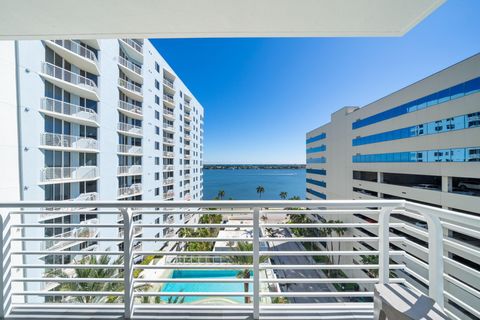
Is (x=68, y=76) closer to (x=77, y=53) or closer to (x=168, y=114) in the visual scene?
(x=77, y=53)

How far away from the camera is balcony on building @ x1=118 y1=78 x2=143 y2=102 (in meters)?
13.3

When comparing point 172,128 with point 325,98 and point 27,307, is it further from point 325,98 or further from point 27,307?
point 27,307

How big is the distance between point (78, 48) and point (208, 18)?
11.8 m

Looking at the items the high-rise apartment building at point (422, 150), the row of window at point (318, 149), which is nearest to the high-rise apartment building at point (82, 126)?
the high-rise apartment building at point (422, 150)

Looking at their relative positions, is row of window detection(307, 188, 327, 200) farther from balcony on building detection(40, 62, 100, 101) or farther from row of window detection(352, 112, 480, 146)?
balcony on building detection(40, 62, 100, 101)

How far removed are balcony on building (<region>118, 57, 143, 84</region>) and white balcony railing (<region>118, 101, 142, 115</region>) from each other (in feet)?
6.73

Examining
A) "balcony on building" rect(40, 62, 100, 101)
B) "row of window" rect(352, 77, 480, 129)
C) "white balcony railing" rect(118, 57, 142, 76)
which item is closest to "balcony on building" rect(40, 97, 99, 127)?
"balcony on building" rect(40, 62, 100, 101)

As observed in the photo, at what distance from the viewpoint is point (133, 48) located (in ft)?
45.6

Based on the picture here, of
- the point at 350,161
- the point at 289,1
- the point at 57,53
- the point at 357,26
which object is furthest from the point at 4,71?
the point at 350,161

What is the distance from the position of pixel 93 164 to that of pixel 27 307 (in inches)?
451

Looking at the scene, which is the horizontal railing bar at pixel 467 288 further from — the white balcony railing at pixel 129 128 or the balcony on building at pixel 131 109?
the balcony on building at pixel 131 109

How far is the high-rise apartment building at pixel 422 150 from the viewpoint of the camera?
9.75 metres

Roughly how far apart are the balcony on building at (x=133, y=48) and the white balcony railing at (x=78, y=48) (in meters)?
3.41

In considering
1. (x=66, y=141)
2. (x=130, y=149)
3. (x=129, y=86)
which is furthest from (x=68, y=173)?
(x=129, y=86)
